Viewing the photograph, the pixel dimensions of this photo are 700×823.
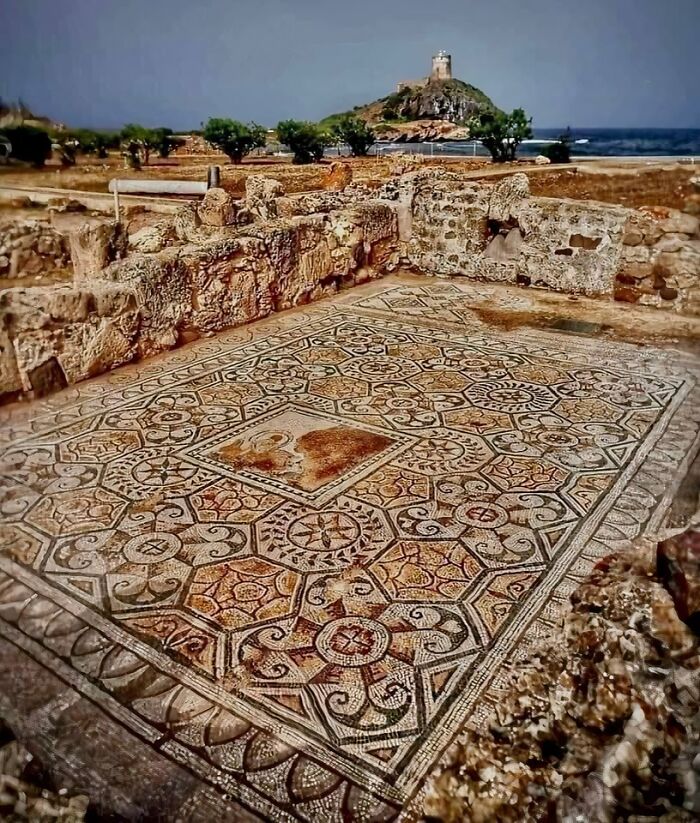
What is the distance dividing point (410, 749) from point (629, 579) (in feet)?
2.46

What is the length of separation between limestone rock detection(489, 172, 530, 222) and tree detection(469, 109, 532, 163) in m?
2.29

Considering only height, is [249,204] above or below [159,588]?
above

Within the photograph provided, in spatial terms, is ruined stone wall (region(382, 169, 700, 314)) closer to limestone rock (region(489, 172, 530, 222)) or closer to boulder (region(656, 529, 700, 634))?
limestone rock (region(489, 172, 530, 222))

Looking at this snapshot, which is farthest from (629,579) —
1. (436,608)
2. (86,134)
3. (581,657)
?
(86,134)

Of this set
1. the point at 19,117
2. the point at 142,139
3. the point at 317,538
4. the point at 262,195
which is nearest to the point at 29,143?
the point at 19,117

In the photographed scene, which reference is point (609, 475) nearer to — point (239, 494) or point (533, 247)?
point (239, 494)

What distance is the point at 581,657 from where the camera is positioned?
168 cm

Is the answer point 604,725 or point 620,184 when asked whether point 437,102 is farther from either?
point 604,725

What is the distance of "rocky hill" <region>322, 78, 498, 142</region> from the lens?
23.4 ft

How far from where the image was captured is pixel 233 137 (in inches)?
261

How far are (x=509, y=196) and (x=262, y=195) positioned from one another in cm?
258

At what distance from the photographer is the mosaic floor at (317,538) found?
Result: 1637mm

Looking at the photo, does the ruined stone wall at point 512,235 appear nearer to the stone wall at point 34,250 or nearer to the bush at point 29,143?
the stone wall at point 34,250

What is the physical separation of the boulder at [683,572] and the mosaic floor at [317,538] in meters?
0.43
